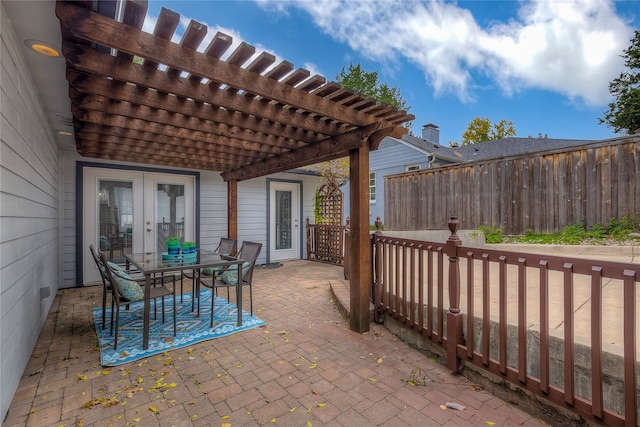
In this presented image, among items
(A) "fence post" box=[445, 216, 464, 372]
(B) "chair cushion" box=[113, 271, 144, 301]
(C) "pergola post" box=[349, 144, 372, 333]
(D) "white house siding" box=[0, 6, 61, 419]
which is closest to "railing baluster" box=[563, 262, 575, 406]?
(A) "fence post" box=[445, 216, 464, 372]

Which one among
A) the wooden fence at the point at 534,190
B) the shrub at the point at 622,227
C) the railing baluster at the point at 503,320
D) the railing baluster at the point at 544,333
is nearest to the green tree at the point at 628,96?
the wooden fence at the point at 534,190

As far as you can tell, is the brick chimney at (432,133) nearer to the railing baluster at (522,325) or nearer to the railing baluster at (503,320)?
the railing baluster at (503,320)

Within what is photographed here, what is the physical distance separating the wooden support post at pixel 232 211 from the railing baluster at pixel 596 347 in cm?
575

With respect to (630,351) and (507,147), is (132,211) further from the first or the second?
(507,147)

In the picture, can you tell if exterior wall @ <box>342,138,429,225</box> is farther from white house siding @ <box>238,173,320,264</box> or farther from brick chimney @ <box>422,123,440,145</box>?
white house siding @ <box>238,173,320,264</box>

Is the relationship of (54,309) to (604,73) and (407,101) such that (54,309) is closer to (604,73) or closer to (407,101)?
(604,73)

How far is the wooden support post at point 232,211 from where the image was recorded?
247 inches

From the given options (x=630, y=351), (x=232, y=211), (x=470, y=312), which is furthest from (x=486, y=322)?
(x=232, y=211)

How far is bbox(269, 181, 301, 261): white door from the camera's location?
7.44 metres

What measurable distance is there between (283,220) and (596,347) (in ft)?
21.7

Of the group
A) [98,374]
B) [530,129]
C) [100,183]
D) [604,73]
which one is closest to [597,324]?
[98,374]

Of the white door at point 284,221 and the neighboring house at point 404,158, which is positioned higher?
the neighboring house at point 404,158

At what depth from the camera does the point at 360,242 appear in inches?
128

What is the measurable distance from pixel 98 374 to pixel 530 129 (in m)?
27.4
